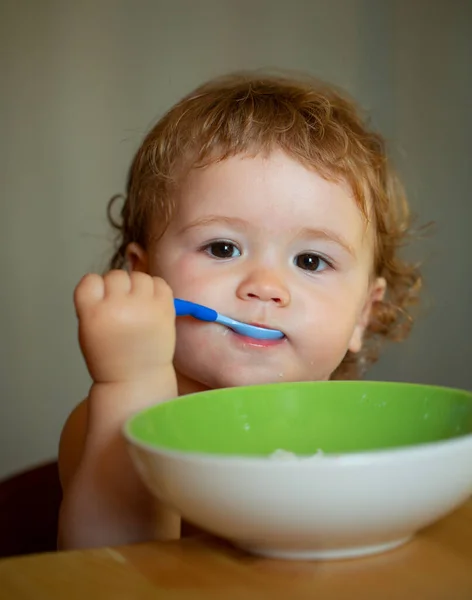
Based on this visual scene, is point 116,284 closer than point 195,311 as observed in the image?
Yes

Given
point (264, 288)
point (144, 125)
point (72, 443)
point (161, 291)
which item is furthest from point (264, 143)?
point (144, 125)

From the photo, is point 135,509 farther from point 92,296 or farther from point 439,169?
point 439,169

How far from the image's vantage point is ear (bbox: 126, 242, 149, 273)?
1.04m

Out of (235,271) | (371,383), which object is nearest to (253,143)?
(235,271)

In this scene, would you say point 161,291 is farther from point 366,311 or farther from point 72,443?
point 366,311

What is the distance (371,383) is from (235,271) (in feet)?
0.97

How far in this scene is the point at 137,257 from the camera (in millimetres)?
1054

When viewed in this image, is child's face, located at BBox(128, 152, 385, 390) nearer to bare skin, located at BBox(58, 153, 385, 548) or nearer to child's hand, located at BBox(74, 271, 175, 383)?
bare skin, located at BBox(58, 153, 385, 548)

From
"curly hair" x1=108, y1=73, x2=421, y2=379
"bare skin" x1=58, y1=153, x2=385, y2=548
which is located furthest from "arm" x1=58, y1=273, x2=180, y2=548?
"curly hair" x1=108, y1=73, x2=421, y2=379

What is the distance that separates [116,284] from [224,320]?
18cm

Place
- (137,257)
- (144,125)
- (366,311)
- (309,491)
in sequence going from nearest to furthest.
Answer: (309,491) < (137,257) < (366,311) < (144,125)

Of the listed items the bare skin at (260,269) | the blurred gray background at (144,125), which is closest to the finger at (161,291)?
the bare skin at (260,269)

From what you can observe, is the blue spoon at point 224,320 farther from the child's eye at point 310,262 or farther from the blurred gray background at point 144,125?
the blurred gray background at point 144,125

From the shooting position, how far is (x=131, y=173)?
3.75 ft
